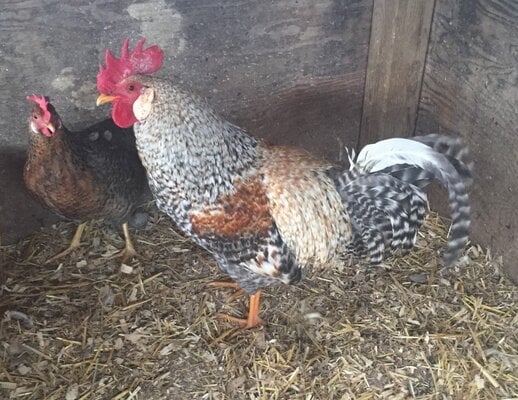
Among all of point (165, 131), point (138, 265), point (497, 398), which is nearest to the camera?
point (165, 131)

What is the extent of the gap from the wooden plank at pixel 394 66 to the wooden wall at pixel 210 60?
61 millimetres

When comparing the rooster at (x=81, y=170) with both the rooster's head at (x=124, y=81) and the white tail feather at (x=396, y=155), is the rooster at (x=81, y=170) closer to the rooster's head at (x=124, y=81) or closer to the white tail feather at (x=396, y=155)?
the rooster's head at (x=124, y=81)

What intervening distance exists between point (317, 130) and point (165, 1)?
119 cm

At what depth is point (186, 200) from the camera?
2.58 metres

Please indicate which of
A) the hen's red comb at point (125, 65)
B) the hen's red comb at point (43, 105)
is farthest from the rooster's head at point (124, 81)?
the hen's red comb at point (43, 105)

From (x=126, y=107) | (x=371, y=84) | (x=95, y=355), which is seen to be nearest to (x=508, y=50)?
(x=371, y=84)

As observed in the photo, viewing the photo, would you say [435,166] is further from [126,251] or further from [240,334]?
[126,251]

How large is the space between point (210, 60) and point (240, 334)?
1401 mm

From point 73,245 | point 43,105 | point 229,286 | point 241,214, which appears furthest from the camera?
point 73,245

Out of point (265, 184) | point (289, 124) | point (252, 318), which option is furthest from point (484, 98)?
point (252, 318)

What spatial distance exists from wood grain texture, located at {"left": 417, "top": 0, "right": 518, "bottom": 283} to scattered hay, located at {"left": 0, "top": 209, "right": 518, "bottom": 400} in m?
0.31

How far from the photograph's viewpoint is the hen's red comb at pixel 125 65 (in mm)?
2436

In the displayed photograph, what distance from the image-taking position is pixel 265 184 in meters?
2.59

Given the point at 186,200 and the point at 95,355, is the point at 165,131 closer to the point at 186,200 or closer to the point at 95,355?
the point at 186,200
